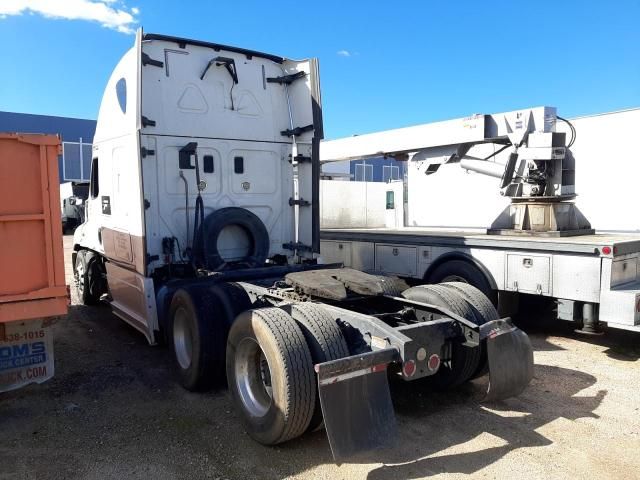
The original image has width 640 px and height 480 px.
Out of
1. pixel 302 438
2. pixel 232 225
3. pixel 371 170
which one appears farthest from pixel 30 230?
pixel 371 170

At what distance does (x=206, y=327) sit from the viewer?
16.3ft

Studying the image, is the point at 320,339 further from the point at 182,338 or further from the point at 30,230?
the point at 30,230

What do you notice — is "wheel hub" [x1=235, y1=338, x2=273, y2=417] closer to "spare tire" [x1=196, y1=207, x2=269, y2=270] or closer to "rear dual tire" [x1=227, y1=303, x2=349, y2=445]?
"rear dual tire" [x1=227, y1=303, x2=349, y2=445]

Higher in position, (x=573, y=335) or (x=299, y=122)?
(x=299, y=122)

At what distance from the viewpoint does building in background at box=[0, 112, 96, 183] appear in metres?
36.9

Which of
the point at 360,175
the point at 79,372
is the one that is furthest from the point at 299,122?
the point at 360,175

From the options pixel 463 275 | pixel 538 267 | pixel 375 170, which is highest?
pixel 375 170

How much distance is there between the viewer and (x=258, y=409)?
4129mm

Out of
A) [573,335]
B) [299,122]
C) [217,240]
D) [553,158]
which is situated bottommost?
[573,335]

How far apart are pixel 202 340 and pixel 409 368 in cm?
213

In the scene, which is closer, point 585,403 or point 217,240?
point 585,403

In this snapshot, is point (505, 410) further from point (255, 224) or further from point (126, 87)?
point (126, 87)

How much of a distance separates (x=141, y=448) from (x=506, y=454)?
106 inches

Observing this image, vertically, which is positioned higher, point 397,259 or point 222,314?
point 397,259
